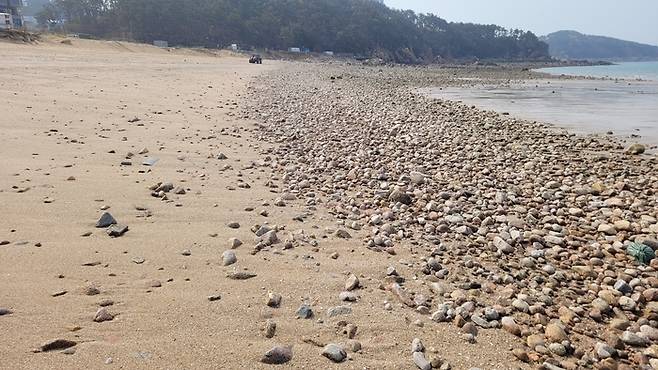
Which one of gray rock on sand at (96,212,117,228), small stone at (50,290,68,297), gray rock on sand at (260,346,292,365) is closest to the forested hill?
gray rock on sand at (96,212,117,228)

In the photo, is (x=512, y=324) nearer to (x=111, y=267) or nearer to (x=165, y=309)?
(x=165, y=309)

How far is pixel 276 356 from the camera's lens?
257 cm

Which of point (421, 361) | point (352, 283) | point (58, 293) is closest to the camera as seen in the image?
point (421, 361)

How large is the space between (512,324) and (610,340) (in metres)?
0.62

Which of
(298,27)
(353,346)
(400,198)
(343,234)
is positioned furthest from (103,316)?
(298,27)

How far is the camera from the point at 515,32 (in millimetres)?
192125

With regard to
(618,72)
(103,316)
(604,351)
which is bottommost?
(604,351)

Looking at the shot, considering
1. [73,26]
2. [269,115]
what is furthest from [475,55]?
[269,115]

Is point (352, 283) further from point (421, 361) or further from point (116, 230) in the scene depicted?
point (116, 230)

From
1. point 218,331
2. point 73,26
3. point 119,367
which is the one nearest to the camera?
point 119,367

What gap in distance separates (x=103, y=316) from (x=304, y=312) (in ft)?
4.14

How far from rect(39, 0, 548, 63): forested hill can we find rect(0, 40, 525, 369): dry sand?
92054mm

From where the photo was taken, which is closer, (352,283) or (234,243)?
(352,283)

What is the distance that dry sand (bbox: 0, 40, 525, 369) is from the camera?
2.62m
